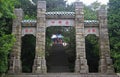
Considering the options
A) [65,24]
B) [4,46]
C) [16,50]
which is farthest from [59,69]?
[4,46]

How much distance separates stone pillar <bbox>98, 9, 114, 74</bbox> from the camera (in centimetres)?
1858

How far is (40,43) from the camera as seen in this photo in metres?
19.2

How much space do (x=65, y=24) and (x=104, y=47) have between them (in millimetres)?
3516

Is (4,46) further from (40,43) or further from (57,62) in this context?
(57,62)

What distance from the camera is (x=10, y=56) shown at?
1906 cm

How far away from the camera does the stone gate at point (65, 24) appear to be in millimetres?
18578

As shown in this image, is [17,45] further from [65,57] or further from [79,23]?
[65,57]

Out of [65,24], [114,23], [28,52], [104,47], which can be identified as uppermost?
[65,24]

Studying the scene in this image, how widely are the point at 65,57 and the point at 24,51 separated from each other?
6.26m

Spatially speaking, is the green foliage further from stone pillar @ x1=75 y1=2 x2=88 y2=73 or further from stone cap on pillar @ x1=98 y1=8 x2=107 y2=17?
stone cap on pillar @ x1=98 y1=8 x2=107 y2=17

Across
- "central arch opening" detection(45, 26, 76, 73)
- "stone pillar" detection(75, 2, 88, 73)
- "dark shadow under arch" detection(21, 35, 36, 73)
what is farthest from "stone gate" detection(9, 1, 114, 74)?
"central arch opening" detection(45, 26, 76, 73)

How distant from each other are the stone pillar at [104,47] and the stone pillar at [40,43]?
4323 mm

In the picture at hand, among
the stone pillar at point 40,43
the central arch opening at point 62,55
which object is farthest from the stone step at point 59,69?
the stone pillar at point 40,43

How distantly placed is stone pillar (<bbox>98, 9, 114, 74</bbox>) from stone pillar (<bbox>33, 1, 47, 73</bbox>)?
170 inches
